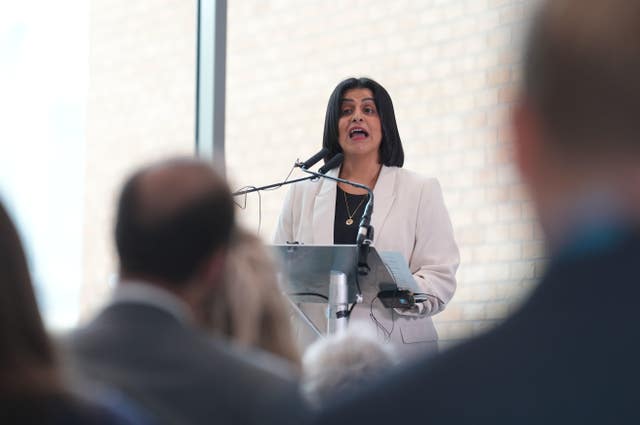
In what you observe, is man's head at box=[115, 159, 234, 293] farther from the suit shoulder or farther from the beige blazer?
the suit shoulder

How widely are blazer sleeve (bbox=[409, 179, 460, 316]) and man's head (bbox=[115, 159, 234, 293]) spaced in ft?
7.64

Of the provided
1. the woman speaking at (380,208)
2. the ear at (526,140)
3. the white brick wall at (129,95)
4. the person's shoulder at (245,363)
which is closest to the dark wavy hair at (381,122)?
the woman speaking at (380,208)

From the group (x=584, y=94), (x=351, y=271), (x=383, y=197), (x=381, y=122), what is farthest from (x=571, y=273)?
(x=381, y=122)

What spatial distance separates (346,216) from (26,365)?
3.00 metres

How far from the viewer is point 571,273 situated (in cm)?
67

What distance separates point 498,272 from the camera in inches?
213

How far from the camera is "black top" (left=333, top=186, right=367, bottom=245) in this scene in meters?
3.99

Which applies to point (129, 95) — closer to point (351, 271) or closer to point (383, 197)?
point (383, 197)

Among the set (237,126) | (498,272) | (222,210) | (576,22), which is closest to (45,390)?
(222,210)

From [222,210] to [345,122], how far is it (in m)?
2.71

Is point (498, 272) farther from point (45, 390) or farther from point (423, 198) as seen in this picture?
point (45, 390)

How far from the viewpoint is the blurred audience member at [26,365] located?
3.39 feet

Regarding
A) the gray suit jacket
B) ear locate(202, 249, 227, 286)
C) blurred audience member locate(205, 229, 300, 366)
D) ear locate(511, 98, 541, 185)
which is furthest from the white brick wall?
ear locate(511, 98, 541, 185)

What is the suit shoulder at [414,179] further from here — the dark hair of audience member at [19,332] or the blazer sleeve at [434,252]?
the dark hair of audience member at [19,332]
